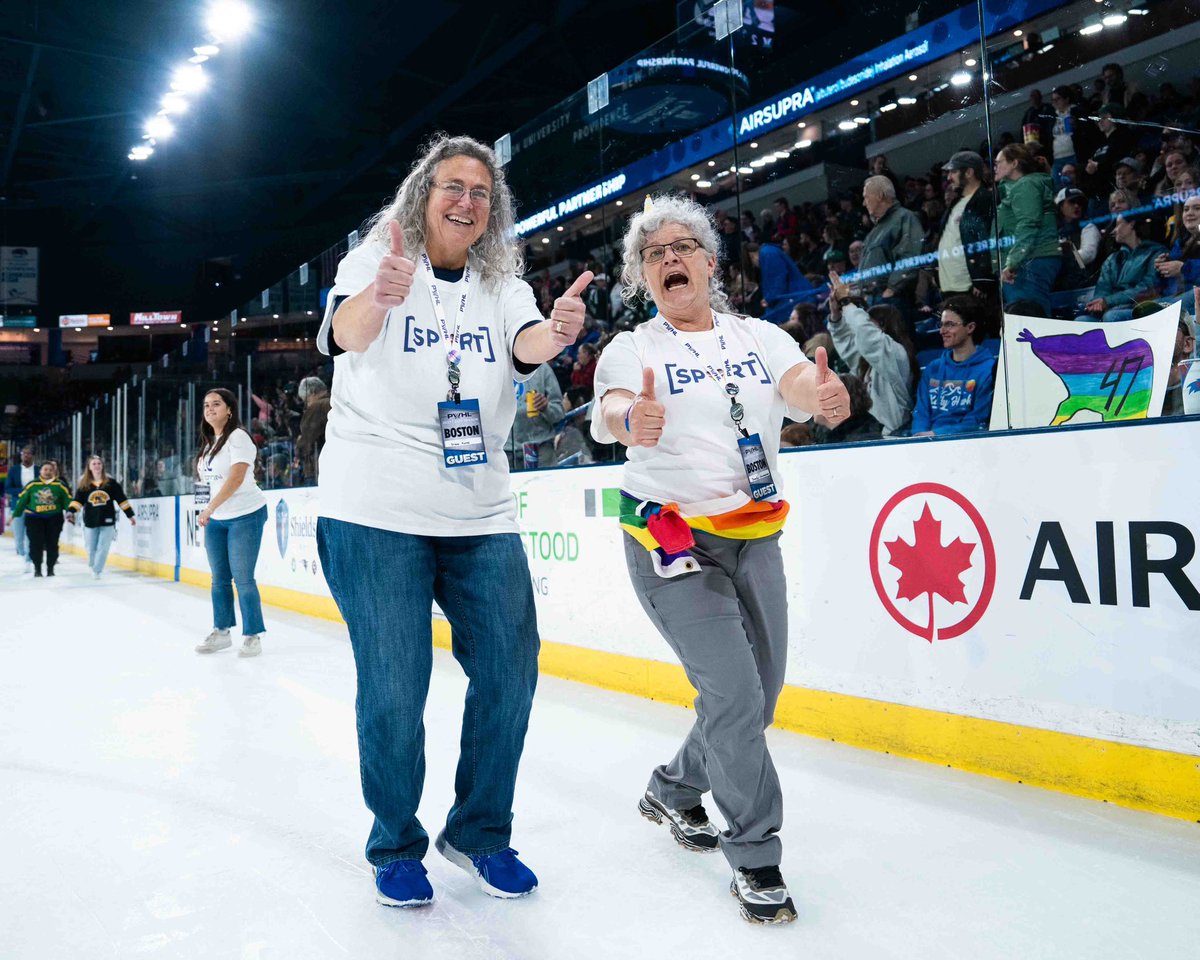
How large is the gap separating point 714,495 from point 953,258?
9.15ft

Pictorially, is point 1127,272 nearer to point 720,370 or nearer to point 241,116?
point 720,370

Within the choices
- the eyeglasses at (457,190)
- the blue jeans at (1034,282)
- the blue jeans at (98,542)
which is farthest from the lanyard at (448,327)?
the blue jeans at (98,542)

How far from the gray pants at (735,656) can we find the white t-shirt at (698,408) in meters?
0.10

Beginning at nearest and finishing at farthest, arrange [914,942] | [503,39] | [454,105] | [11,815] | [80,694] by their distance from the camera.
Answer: [914,942] < [11,815] < [80,694] < [503,39] < [454,105]

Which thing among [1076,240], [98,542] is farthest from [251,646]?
[98,542]

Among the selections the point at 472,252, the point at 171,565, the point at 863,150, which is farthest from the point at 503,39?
the point at 472,252

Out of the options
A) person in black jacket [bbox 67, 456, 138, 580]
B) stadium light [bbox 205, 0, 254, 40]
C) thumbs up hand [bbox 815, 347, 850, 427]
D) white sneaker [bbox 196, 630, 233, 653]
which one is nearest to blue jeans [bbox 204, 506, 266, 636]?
white sneaker [bbox 196, 630, 233, 653]

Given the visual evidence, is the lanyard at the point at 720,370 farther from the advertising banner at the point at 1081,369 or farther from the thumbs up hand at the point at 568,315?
the advertising banner at the point at 1081,369

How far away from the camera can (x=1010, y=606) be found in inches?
92.1

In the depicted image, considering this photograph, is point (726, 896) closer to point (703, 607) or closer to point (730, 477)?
point (703, 607)

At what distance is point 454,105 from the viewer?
1525 centimetres

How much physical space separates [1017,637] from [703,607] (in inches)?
44.6

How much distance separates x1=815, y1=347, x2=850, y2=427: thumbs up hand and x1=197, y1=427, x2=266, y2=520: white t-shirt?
3.44 metres

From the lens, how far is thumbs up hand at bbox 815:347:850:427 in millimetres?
1558
